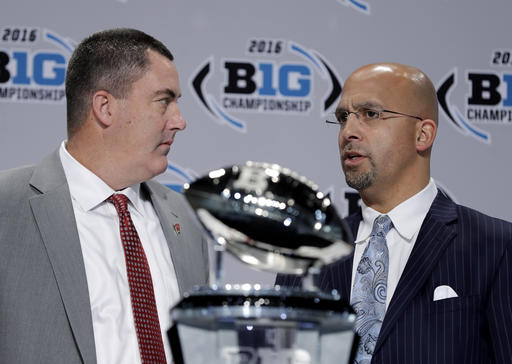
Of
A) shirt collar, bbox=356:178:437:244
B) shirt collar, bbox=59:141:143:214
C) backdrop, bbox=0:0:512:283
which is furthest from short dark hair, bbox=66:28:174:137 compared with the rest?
backdrop, bbox=0:0:512:283

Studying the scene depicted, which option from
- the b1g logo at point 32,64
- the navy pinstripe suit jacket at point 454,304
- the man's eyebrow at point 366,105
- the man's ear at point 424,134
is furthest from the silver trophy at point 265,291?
the b1g logo at point 32,64

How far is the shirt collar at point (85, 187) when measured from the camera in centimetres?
204

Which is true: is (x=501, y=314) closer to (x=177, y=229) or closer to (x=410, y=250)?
(x=410, y=250)

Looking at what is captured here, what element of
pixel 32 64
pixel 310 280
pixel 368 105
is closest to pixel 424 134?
pixel 368 105

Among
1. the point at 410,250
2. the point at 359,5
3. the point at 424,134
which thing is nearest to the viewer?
the point at 410,250

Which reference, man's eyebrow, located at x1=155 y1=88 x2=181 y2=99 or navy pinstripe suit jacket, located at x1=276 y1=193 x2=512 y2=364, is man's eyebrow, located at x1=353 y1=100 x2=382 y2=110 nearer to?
navy pinstripe suit jacket, located at x1=276 y1=193 x2=512 y2=364

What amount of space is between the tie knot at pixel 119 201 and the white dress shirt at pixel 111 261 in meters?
0.02

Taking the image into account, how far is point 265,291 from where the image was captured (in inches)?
39.8

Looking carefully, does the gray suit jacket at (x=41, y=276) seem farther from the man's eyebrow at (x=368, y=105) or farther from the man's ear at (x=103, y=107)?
the man's eyebrow at (x=368, y=105)

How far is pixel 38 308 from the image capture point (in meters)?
1.79

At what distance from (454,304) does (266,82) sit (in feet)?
6.93

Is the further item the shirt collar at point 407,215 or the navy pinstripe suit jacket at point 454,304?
the shirt collar at point 407,215

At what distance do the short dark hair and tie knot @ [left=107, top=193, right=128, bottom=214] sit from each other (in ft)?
0.95

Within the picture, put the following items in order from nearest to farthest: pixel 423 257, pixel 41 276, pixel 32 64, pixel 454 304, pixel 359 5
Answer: pixel 41 276 < pixel 454 304 < pixel 423 257 < pixel 32 64 < pixel 359 5
